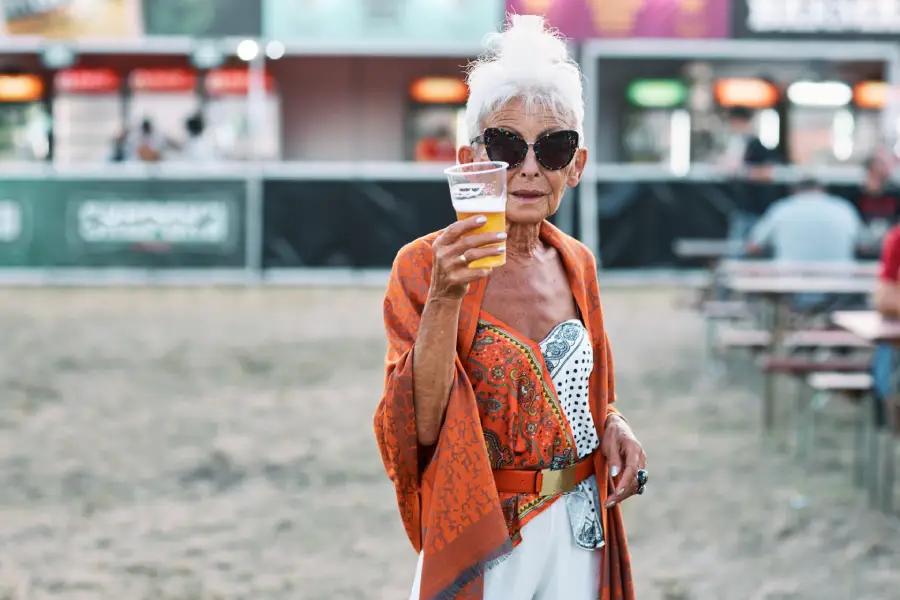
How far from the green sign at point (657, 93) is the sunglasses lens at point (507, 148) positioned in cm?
2100

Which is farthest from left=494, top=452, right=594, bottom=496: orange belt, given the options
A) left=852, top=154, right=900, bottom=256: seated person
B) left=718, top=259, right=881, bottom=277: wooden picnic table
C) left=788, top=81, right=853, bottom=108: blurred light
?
left=788, top=81, right=853, bottom=108: blurred light

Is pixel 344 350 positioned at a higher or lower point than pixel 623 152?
lower

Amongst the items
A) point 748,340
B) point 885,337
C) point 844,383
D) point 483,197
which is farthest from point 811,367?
point 483,197

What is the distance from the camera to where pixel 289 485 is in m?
7.04

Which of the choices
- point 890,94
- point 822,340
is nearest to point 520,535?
point 822,340

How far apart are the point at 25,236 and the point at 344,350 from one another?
761 centimetres

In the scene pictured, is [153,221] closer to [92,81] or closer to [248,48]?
[248,48]

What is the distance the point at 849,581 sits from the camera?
5.40m

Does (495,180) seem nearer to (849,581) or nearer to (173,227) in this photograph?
(849,581)

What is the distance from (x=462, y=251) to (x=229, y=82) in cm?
2139

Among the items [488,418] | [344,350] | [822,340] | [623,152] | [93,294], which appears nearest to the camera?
[488,418]

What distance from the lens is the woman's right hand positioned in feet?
6.86

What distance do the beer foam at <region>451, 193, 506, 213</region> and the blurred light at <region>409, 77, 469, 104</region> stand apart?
68.5ft

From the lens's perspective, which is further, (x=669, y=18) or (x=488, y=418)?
(x=669, y=18)
